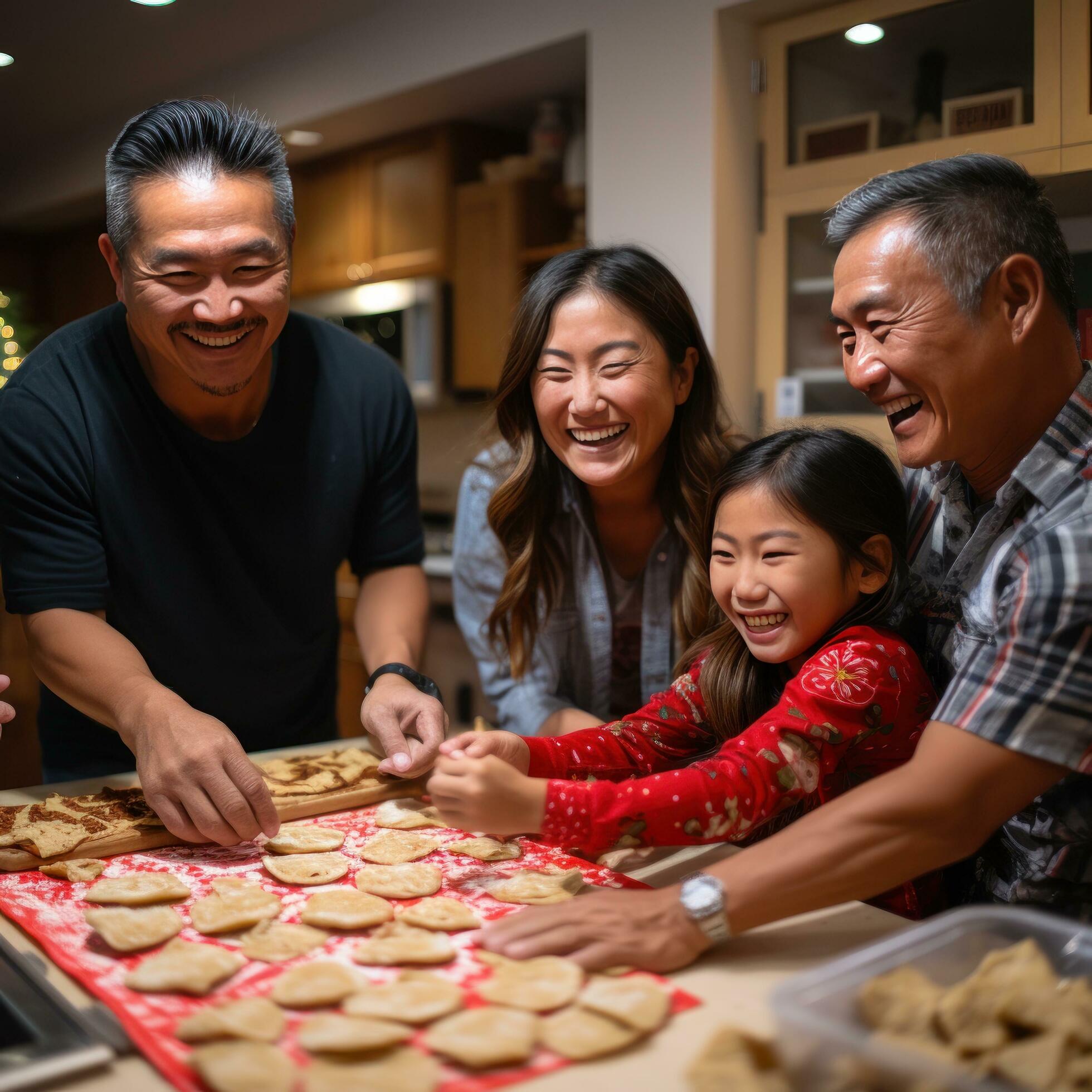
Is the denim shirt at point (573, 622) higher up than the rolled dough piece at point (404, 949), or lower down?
higher up

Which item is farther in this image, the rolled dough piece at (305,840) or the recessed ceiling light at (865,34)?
the recessed ceiling light at (865,34)

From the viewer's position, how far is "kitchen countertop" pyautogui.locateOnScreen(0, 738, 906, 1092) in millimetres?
765

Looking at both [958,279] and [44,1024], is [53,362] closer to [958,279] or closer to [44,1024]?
[44,1024]

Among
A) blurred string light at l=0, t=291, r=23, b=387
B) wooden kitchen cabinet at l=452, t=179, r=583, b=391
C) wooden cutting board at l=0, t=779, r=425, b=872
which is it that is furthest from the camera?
wooden kitchen cabinet at l=452, t=179, r=583, b=391

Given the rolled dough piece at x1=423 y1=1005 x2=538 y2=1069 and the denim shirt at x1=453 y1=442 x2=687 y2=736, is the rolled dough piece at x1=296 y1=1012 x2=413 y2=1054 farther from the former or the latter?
the denim shirt at x1=453 y1=442 x2=687 y2=736

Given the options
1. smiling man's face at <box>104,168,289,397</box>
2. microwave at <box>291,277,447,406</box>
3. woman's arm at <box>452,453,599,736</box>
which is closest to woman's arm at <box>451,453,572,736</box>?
woman's arm at <box>452,453,599,736</box>

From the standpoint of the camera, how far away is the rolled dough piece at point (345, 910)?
3.25 ft

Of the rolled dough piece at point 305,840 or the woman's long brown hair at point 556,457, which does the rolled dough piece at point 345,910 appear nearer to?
the rolled dough piece at point 305,840

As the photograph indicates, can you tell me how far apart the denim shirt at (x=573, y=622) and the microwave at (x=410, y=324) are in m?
2.44

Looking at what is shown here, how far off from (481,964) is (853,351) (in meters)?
0.76

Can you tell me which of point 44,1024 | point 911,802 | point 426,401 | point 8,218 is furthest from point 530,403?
point 8,218

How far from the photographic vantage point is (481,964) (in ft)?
3.03

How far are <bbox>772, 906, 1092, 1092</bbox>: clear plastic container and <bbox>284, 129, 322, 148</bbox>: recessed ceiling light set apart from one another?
165 inches

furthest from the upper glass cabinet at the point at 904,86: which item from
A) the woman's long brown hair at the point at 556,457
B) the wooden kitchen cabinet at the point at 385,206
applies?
the wooden kitchen cabinet at the point at 385,206
